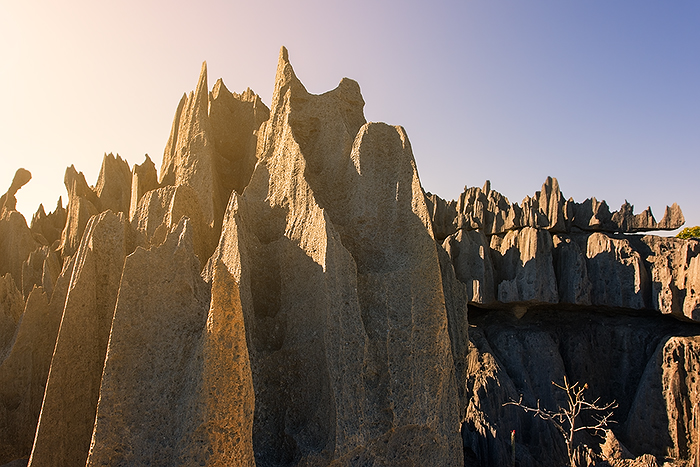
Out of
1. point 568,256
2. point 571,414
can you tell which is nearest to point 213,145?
point 571,414

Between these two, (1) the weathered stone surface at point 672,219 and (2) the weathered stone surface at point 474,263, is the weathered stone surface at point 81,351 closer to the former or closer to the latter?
(2) the weathered stone surface at point 474,263

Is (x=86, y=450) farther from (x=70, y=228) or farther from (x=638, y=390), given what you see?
(x=638, y=390)

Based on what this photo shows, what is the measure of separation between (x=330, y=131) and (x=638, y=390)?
704 inches

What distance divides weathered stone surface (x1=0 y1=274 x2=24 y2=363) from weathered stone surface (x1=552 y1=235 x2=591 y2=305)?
2101cm

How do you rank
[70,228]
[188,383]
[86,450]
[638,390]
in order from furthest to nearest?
[638,390]
[70,228]
[86,450]
[188,383]

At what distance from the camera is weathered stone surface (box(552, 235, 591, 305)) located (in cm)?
2106

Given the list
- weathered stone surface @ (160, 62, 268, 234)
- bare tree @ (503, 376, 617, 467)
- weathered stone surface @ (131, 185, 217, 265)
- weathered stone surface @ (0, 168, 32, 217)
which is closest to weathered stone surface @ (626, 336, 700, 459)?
bare tree @ (503, 376, 617, 467)

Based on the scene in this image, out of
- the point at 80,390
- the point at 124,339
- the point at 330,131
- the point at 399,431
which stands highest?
the point at 330,131

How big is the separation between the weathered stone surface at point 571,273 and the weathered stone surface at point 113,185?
62.6 ft

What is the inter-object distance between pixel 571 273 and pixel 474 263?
4531 mm

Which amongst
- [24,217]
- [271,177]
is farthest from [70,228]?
[271,177]

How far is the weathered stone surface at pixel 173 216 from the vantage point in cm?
657

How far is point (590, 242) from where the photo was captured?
2205 centimetres

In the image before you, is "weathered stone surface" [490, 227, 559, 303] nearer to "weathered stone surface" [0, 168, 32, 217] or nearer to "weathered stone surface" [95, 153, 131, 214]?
Result: "weathered stone surface" [95, 153, 131, 214]
